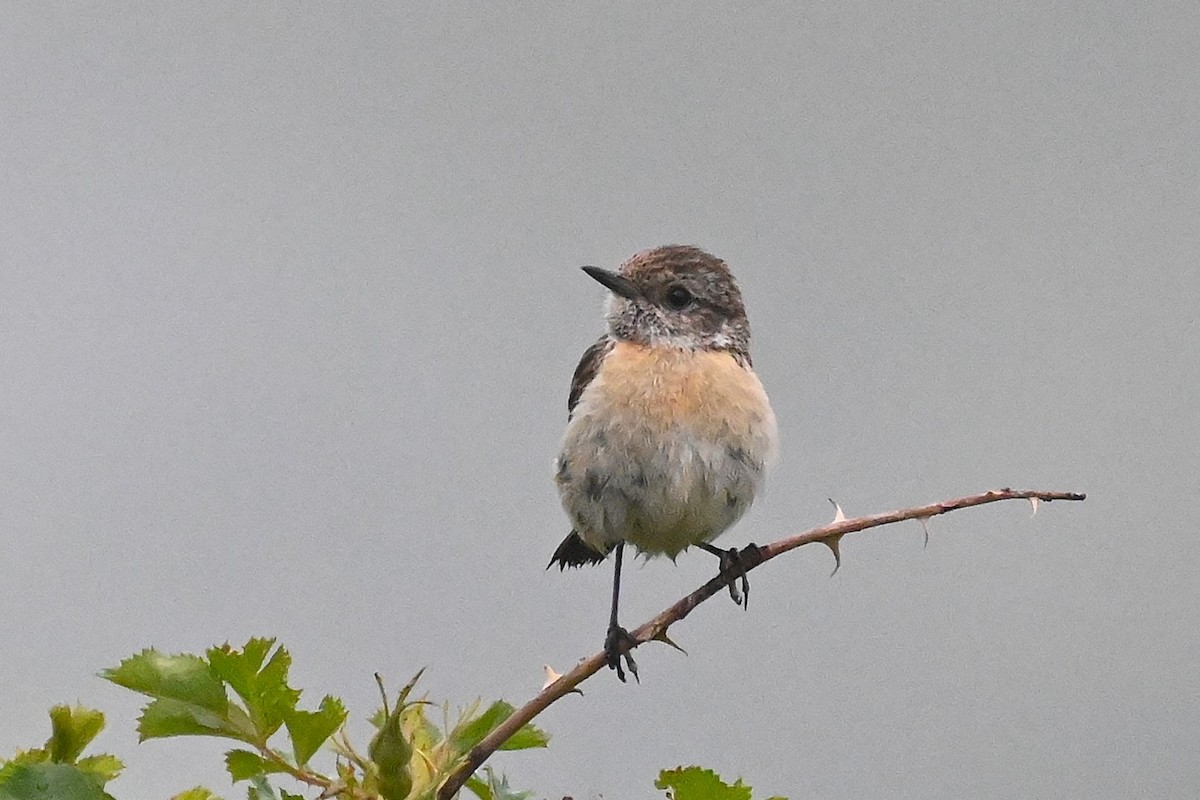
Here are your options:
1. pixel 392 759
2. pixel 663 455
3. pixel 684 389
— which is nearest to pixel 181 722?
pixel 392 759

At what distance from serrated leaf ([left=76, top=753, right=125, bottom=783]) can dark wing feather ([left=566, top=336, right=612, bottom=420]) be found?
103 inches

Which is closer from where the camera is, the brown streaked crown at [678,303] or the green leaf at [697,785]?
the green leaf at [697,785]

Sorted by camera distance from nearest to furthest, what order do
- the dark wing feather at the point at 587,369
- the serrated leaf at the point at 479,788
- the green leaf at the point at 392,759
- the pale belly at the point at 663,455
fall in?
the green leaf at the point at 392,759 < the serrated leaf at the point at 479,788 < the pale belly at the point at 663,455 < the dark wing feather at the point at 587,369

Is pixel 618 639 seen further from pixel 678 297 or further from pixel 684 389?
pixel 678 297

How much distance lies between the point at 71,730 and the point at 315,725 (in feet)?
0.84

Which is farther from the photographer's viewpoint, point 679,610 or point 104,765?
point 679,610

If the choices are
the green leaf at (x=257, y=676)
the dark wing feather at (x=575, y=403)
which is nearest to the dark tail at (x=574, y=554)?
the dark wing feather at (x=575, y=403)

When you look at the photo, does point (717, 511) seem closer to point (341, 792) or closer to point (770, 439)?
point (770, 439)

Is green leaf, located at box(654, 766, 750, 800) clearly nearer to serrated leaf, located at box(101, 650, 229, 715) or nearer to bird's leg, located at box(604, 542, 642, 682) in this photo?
serrated leaf, located at box(101, 650, 229, 715)

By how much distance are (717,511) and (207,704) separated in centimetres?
230

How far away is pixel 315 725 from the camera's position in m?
1.55

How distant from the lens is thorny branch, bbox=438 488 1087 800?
152 cm

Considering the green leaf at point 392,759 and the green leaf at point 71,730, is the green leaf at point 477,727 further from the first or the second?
the green leaf at point 71,730

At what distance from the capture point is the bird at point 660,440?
372 centimetres
